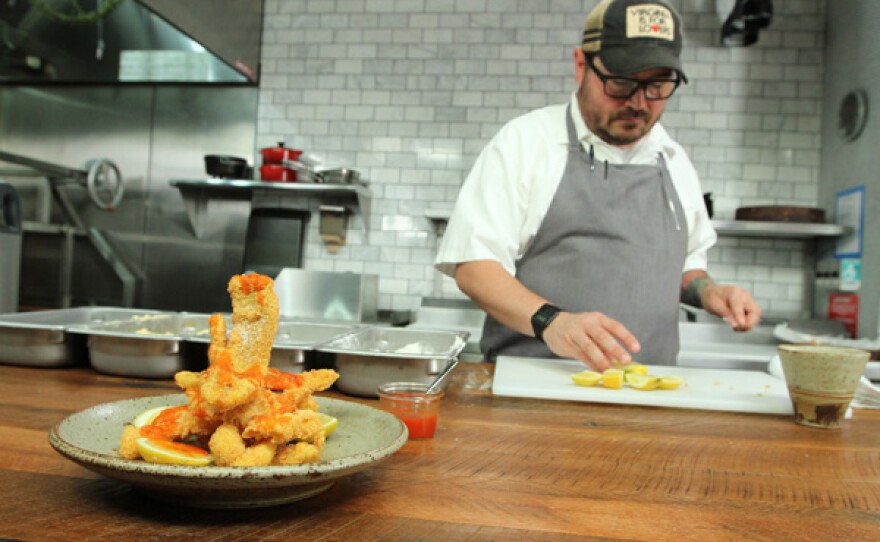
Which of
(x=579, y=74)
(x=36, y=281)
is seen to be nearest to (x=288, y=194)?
(x=36, y=281)

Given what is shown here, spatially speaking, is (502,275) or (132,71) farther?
(132,71)

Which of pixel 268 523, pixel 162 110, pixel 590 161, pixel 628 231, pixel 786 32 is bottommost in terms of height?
pixel 268 523

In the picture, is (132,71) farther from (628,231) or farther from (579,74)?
(628,231)

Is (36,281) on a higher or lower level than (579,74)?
lower

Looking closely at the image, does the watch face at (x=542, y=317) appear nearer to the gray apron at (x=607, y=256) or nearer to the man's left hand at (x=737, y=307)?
the gray apron at (x=607, y=256)

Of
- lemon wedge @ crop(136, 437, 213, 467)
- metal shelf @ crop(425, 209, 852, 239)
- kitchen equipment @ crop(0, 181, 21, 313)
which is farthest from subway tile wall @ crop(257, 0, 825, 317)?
lemon wedge @ crop(136, 437, 213, 467)

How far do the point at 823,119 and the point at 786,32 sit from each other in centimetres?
59

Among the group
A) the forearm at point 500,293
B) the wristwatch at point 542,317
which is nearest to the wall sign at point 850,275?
the forearm at point 500,293

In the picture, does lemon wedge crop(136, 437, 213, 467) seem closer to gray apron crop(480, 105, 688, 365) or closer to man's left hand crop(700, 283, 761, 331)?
gray apron crop(480, 105, 688, 365)

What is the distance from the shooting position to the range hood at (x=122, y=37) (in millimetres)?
2395

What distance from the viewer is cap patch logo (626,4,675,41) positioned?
6.06ft

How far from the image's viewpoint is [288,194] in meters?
4.39

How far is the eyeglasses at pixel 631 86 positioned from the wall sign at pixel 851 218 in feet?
7.13

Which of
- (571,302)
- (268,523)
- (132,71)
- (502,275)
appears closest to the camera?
(268,523)
